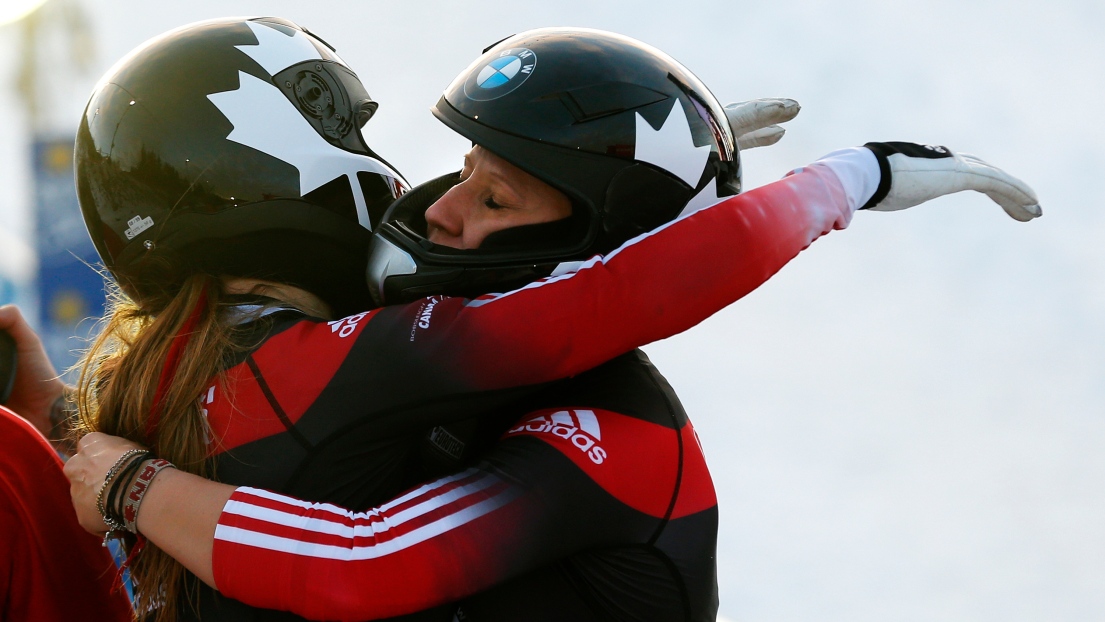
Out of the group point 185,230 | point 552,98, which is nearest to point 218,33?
point 185,230

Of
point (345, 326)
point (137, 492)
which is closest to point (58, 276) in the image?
point (137, 492)

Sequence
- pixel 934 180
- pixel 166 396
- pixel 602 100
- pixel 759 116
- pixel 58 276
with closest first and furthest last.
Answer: pixel 166 396
pixel 602 100
pixel 934 180
pixel 759 116
pixel 58 276

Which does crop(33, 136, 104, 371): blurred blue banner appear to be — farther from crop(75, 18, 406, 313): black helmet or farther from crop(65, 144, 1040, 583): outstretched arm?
crop(65, 144, 1040, 583): outstretched arm

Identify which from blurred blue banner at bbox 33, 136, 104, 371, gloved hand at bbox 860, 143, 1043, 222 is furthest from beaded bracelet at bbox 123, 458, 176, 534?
blurred blue banner at bbox 33, 136, 104, 371

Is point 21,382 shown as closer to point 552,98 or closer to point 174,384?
point 174,384

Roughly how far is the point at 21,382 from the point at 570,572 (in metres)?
1.96

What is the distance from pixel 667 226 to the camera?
1716 millimetres

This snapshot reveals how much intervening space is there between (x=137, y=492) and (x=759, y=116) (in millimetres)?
1709

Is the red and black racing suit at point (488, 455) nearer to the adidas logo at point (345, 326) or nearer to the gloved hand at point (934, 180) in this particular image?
the adidas logo at point (345, 326)

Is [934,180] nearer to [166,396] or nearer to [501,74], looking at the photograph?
[501,74]

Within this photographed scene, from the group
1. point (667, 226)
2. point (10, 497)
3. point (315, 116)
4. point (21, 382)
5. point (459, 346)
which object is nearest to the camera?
point (459, 346)

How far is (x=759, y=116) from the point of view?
2.52 metres

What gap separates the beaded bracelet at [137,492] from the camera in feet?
5.42

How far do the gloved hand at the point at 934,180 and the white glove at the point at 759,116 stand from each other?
447 mm
